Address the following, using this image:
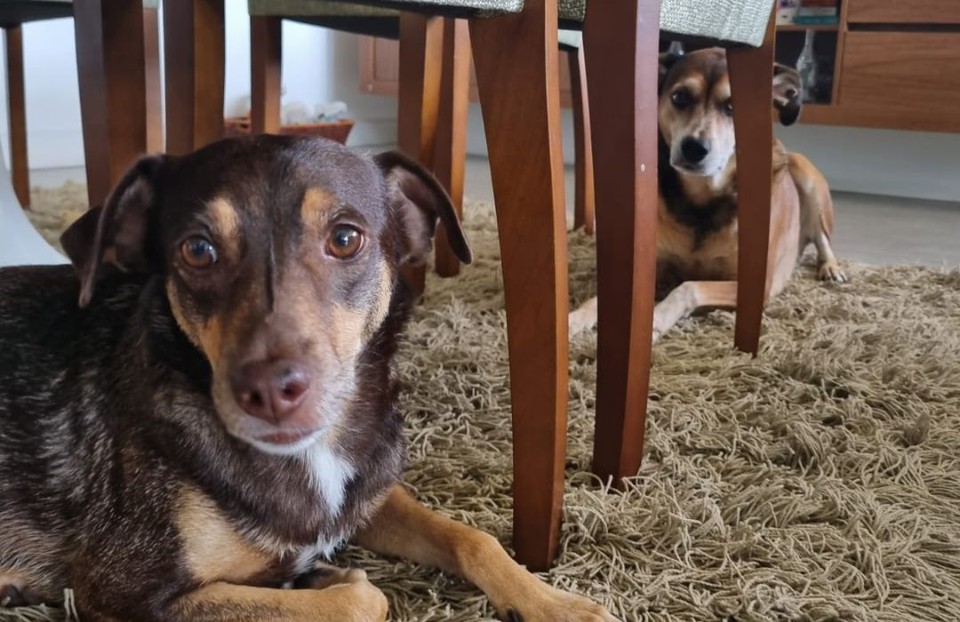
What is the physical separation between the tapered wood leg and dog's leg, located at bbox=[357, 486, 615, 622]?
0.32 feet

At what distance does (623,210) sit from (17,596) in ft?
3.22

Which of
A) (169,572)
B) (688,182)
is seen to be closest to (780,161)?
(688,182)

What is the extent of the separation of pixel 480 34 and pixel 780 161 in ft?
6.69

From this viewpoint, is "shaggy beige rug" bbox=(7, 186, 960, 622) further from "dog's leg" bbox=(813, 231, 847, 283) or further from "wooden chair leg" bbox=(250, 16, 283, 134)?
"wooden chair leg" bbox=(250, 16, 283, 134)

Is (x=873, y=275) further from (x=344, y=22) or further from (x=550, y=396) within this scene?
(x=550, y=396)

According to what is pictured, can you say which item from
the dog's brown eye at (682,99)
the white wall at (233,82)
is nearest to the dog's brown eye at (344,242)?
the dog's brown eye at (682,99)

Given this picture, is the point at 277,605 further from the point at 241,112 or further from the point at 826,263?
the point at 241,112

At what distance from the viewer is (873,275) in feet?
9.62

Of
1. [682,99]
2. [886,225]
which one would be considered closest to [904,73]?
[886,225]

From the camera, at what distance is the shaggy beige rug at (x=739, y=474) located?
3.81 ft

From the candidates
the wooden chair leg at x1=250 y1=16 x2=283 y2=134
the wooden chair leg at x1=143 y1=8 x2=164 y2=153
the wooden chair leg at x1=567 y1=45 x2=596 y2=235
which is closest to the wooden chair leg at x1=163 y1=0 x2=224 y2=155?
the wooden chair leg at x1=143 y1=8 x2=164 y2=153

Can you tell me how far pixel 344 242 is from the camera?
110 centimetres

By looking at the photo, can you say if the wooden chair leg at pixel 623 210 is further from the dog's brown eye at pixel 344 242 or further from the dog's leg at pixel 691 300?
the dog's leg at pixel 691 300

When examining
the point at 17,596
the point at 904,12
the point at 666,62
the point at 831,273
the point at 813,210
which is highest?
the point at 904,12
